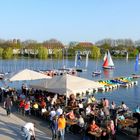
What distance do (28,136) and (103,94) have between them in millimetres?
29696

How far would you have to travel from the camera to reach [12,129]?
17.9 metres

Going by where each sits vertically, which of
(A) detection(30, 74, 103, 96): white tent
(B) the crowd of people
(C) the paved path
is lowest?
(C) the paved path

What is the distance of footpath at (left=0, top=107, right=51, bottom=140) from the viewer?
54.1ft

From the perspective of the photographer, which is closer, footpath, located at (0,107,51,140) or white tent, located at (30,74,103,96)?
footpath, located at (0,107,51,140)

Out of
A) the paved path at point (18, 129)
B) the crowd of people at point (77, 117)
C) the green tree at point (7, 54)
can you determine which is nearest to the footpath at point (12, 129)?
the paved path at point (18, 129)

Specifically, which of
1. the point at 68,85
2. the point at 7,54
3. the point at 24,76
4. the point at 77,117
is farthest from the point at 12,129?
the point at 7,54

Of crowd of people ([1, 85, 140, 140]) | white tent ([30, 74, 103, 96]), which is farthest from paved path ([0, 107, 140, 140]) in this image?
white tent ([30, 74, 103, 96])

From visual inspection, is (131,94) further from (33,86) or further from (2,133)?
(2,133)

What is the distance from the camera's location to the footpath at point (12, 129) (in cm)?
1649

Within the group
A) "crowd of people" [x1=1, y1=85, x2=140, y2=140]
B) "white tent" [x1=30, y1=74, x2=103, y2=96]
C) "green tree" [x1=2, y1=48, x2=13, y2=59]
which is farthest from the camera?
"green tree" [x1=2, y1=48, x2=13, y2=59]

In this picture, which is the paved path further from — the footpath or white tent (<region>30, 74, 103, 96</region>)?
white tent (<region>30, 74, 103, 96</region>)

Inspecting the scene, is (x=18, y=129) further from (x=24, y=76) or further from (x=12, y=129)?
(x=24, y=76)

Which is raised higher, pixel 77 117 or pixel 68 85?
pixel 68 85

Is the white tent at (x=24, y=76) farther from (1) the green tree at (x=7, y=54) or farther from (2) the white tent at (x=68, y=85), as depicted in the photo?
(1) the green tree at (x=7, y=54)
